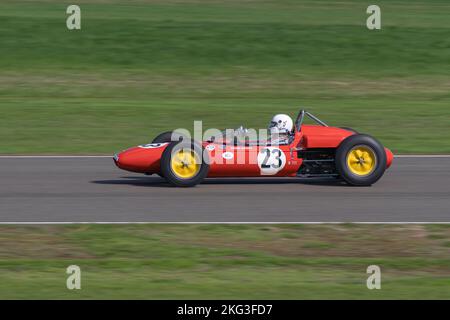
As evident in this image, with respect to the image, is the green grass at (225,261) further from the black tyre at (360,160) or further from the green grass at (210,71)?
the green grass at (210,71)

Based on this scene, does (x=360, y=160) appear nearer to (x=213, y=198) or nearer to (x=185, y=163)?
(x=213, y=198)

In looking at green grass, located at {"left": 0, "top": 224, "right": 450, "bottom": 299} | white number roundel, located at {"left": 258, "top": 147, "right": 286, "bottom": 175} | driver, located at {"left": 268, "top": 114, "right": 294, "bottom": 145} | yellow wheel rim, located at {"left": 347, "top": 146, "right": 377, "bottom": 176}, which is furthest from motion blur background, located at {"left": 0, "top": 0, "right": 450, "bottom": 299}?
driver, located at {"left": 268, "top": 114, "right": 294, "bottom": 145}

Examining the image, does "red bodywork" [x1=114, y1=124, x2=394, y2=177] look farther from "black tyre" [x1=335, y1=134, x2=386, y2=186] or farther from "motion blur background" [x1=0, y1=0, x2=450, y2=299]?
"motion blur background" [x1=0, y1=0, x2=450, y2=299]

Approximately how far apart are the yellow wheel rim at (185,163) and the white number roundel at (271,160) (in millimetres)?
848

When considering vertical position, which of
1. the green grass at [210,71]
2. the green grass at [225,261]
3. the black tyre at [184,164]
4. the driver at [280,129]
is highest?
the green grass at [210,71]

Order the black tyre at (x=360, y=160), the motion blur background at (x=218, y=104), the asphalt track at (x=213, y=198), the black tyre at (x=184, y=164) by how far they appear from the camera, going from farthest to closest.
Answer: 1. the black tyre at (x=360, y=160)
2. the black tyre at (x=184, y=164)
3. the asphalt track at (x=213, y=198)
4. the motion blur background at (x=218, y=104)

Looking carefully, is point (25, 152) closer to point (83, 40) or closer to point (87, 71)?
point (87, 71)

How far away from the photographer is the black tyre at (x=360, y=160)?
41.5ft

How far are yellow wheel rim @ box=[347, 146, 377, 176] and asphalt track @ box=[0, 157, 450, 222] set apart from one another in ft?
0.80

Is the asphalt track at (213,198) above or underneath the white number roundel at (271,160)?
underneath

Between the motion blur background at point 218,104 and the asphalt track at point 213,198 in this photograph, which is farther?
the asphalt track at point 213,198

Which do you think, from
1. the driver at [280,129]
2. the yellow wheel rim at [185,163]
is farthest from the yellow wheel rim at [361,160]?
the yellow wheel rim at [185,163]

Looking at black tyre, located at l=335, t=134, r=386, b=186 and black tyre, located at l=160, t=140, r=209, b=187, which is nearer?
black tyre, located at l=160, t=140, r=209, b=187

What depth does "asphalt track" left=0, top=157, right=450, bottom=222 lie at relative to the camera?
10882 millimetres
